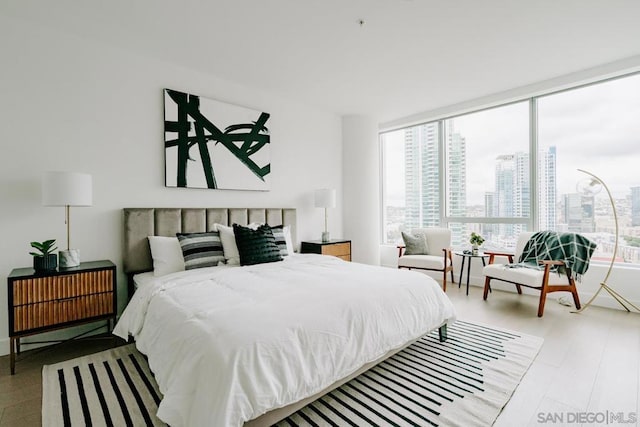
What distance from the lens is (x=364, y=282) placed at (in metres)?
2.31

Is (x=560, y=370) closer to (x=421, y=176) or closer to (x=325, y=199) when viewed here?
(x=325, y=199)

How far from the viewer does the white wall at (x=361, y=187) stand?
17.4 feet

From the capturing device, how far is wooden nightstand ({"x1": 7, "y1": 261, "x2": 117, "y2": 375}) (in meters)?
2.26

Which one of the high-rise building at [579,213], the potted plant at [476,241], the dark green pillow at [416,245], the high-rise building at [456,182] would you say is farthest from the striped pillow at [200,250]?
the high-rise building at [579,213]

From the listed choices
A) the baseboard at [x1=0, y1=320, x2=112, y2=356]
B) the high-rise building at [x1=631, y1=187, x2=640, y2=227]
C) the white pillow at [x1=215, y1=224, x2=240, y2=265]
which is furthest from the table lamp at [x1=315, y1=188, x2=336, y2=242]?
the high-rise building at [x1=631, y1=187, x2=640, y2=227]

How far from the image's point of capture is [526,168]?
4.42 meters

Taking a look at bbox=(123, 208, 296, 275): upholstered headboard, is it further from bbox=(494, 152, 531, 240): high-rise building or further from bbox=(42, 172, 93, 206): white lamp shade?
bbox=(494, 152, 531, 240): high-rise building

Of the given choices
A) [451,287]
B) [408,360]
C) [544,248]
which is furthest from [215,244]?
[544,248]

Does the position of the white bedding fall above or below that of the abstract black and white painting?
below

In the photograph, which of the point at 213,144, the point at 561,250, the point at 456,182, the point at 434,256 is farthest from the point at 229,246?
the point at 456,182

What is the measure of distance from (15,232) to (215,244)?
162cm

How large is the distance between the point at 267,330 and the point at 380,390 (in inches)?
38.5

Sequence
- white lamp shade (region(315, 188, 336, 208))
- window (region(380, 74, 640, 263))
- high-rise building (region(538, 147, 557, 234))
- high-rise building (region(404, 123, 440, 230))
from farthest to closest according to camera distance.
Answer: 1. high-rise building (region(404, 123, 440, 230))
2. white lamp shade (region(315, 188, 336, 208))
3. high-rise building (region(538, 147, 557, 234))
4. window (region(380, 74, 640, 263))

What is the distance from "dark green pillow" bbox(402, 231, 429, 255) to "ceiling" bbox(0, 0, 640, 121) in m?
2.22
